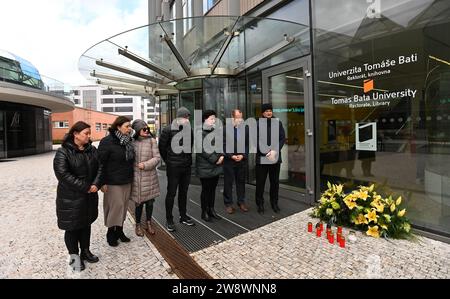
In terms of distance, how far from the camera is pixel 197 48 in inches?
261

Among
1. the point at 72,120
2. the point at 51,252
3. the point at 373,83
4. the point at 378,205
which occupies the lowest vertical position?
the point at 51,252

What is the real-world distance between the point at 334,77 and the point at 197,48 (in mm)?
3300

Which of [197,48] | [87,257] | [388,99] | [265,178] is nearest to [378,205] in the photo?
[388,99]

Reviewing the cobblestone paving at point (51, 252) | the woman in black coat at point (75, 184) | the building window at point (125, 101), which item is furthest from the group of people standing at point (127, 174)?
the building window at point (125, 101)

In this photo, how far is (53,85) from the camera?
812 inches

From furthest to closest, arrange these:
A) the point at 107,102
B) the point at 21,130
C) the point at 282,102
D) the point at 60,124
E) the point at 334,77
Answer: the point at 107,102 → the point at 60,124 → the point at 21,130 → the point at 282,102 → the point at 334,77

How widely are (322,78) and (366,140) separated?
4.54 ft

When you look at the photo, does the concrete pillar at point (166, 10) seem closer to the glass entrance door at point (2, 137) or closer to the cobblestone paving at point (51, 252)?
the glass entrance door at point (2, 137)

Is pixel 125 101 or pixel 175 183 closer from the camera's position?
pixel 175 183

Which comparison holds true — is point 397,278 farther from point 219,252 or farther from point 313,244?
point 219,252

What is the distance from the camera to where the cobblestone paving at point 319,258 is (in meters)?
2.85

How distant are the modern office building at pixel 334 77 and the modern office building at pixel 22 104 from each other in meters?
11.8

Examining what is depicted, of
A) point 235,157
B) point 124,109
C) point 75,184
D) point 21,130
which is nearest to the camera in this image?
point 75,184

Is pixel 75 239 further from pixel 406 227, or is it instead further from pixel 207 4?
pixel 207 4
